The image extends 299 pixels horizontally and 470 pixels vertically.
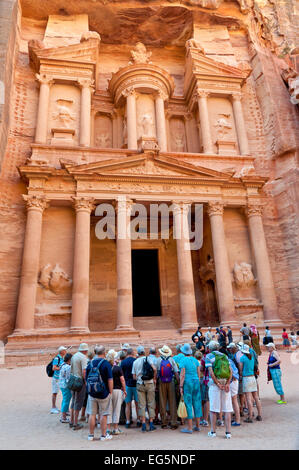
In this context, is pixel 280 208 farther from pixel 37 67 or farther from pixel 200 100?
pixel 37 67

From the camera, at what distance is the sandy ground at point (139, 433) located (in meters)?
5.04

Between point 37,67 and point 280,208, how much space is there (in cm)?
1731

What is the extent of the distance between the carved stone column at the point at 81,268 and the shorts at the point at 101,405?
9.58 meters

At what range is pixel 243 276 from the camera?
1781 centimetres

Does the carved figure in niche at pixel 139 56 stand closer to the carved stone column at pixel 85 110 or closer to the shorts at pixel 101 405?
the carved stone column at pixel 85 110

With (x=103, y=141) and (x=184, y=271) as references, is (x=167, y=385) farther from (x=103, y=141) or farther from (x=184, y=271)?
(x=103, y=141)

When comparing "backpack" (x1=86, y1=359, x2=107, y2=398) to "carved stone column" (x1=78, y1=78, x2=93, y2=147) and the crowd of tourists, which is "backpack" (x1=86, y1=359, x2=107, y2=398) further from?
"carved stone column" (x1=78, y1=78, x2=93, y2=147)

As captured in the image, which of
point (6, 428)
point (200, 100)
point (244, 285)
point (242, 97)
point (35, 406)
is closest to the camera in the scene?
point (6, 428)

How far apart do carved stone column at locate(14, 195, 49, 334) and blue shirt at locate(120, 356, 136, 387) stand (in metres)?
9.22

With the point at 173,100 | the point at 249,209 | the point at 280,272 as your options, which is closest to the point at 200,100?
the point at 173,100

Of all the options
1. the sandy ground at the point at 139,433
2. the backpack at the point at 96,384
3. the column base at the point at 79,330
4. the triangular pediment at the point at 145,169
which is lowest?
the sandy ground at the point at 139,433

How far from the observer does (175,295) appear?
2005 cm

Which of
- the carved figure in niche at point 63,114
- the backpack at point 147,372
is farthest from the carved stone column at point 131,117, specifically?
the backpack at point 147,372

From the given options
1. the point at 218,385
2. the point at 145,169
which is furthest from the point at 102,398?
the point at 145,169
